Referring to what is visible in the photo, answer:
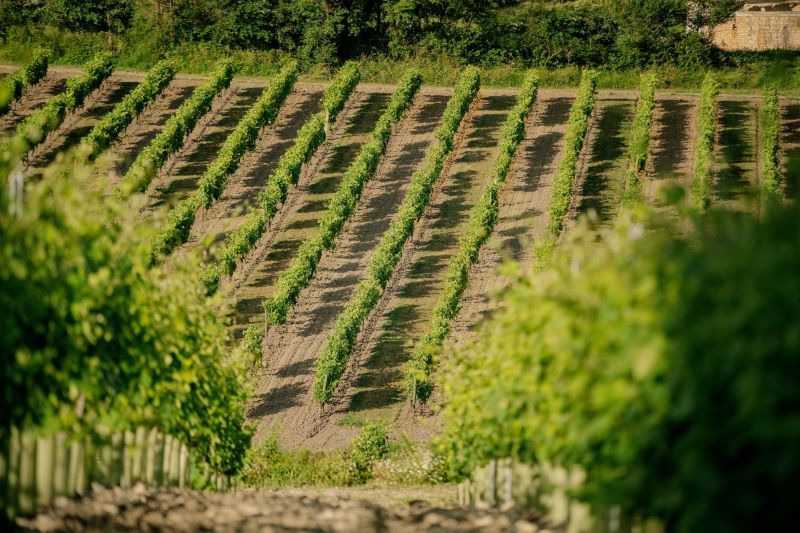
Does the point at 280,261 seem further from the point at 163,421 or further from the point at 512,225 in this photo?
the point at 163,421

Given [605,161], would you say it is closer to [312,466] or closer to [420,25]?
[420,25]

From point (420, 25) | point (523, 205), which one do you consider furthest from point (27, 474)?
point (420, 25)

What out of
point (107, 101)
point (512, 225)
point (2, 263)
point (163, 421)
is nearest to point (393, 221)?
point (512, 225)

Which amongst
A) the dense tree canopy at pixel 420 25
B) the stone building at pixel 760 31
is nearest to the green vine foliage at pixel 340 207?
the dense tree canopy at pixel 420 25

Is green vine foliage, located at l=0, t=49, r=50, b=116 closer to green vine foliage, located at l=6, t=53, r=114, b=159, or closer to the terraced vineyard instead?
the terraced vineyard

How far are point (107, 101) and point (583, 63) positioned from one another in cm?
2628

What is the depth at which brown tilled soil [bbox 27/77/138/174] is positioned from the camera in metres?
53.4

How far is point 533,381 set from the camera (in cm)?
1162

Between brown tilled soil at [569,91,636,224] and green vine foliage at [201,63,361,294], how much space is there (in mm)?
12302

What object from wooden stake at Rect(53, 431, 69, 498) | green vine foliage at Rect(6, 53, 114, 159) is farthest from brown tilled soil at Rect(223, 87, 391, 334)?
wooden stake at Rect(53, 431, 69, 498)

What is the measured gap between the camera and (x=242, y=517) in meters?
11.8

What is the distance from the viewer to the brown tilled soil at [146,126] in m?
53.7

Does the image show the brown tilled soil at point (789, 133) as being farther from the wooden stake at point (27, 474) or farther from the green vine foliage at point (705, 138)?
the wooden stake at point (27, 474)

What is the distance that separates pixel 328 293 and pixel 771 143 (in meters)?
21.8
